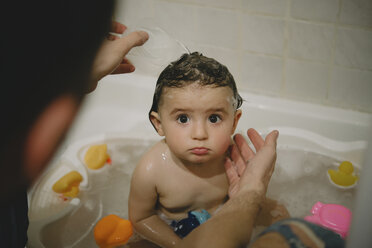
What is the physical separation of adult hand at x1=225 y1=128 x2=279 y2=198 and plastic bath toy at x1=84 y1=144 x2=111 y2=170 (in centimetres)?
49

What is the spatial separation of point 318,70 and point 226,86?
53 centimetres

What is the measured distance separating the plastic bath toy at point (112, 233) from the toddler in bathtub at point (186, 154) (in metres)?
0.04

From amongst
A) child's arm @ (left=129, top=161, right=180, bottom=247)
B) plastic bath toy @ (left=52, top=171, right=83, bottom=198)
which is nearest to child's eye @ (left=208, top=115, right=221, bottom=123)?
child's arm @ (left=129, top=161, right=180, bottom=247)

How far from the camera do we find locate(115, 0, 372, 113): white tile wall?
1.23 meters

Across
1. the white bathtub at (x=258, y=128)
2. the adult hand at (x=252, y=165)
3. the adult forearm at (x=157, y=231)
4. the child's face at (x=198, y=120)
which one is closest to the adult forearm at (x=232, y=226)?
the adult hand at (x=252, y=165)

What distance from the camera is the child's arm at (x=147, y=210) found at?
40.8 inches

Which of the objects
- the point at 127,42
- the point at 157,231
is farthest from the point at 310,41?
the point at 157,231

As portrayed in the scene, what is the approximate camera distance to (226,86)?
94cm

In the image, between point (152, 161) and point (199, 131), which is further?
point (152, 161)

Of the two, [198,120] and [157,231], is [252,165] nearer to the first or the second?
[198,120]

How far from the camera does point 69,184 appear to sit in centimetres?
124

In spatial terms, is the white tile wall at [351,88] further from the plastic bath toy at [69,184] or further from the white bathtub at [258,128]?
the plastic bath toy at [69,184]

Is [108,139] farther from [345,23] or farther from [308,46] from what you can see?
[345,23]

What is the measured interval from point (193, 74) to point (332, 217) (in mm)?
584
